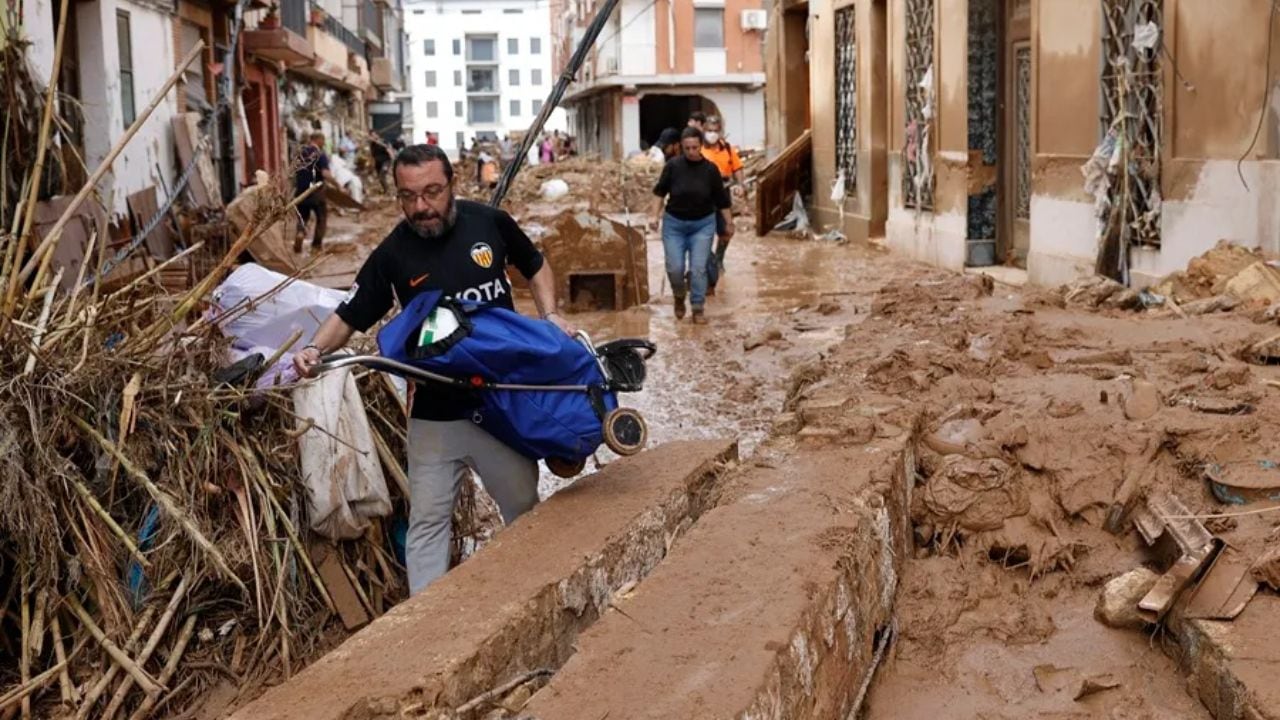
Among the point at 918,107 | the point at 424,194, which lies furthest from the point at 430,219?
the point at 918,107

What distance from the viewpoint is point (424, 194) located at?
15.6 ft

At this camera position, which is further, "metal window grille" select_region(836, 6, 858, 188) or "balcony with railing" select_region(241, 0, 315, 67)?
"balcony with railing" select_region(241, 0, 315, 67)

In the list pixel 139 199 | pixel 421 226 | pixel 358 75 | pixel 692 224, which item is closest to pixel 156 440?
pixel 421 226

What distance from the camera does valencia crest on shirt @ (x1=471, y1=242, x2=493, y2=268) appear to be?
4898 millimetres

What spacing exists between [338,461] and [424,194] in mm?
1044

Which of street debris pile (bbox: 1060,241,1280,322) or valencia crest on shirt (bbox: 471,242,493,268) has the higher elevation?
valencia crest on shirt (bbox: 471,242,493,268)

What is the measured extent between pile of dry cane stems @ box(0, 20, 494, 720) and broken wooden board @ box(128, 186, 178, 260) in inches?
343

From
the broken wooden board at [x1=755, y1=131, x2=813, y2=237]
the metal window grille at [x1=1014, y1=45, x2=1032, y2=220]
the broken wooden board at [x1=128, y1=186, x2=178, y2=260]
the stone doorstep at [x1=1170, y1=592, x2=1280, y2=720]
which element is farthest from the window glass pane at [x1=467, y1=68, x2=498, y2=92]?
the stone doorstep at [x1=1170, y1=592, x2=1280, y2=720]

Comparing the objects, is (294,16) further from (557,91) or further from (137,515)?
(137,515)

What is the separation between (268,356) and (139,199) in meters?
9.05

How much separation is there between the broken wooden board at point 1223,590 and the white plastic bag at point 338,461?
273 cm

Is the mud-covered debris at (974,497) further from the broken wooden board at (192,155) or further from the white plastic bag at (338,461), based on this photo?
the broken wooden board at (192,155)

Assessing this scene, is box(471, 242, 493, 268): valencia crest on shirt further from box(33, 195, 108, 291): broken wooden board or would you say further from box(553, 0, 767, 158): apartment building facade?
box(553, 0, 767, 158): apartment building facade

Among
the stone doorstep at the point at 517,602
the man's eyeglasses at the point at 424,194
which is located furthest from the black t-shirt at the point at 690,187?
the man's eyeglasses at the point at 424,194
